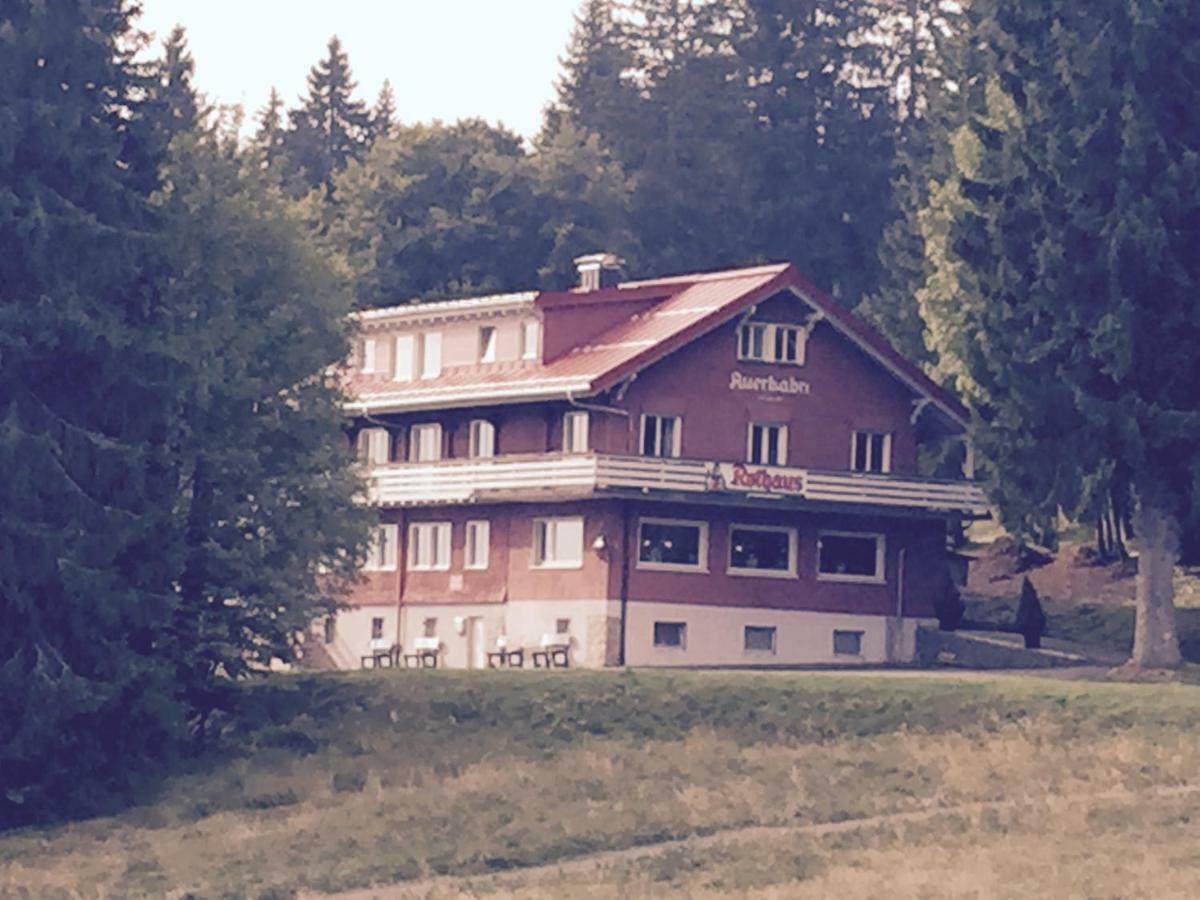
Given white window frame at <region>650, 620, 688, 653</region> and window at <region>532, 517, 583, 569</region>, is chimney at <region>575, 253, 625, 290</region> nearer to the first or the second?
window at <region>532, 517, 583, 569</region>

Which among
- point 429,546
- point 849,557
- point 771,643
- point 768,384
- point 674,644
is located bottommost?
point 674,644

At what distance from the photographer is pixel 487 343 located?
8075cm

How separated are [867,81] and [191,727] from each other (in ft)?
256

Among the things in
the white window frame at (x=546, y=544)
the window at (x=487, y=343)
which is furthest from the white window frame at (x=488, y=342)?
the white window frame at (x=546, y=544)

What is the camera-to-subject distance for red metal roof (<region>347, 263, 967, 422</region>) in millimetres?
74500

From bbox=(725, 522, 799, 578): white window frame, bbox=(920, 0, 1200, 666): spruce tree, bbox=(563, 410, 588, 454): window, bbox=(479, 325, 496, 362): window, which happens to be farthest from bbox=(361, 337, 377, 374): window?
bbox=(920, 0, 1200, 666): spruce tree

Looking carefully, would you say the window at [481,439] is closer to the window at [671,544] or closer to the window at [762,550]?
the window at [671,544]

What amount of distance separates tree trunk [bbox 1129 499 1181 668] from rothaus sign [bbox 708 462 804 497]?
11.1 metres

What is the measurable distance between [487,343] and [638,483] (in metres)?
9.74

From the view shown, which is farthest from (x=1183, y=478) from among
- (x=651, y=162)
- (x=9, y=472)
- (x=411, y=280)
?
(x=651, y=162)

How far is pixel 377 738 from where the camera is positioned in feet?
189

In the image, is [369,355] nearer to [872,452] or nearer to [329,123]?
[872,452]

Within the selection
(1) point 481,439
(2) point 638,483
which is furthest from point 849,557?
(1) point 481,439

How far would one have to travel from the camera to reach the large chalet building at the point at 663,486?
7412 cm
